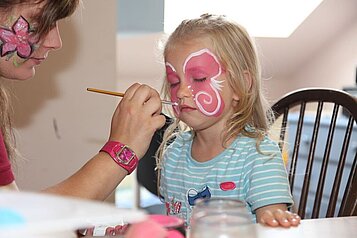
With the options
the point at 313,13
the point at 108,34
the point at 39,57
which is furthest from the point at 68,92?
the point at 313,13

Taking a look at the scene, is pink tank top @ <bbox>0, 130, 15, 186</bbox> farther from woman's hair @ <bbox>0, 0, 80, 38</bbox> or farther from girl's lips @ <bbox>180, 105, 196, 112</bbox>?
girl's lips @ <bbox>180, 105, 196, 112</bbox>

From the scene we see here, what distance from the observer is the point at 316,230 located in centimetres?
91

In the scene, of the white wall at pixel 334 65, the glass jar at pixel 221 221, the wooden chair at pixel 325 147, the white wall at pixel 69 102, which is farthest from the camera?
the white wall at pixel 334 65

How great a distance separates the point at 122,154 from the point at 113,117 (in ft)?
0.35

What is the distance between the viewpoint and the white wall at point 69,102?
2115 millimetres

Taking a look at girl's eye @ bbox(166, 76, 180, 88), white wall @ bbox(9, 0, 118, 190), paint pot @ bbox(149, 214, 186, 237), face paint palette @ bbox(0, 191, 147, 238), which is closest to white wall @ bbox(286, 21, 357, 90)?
white wall @ bbox(9, 0, 118, 190)

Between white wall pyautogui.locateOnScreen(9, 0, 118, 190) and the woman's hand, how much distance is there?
1011mm

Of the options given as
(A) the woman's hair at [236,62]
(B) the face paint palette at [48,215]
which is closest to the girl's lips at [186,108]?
(A) the woman's hair at [236,62]

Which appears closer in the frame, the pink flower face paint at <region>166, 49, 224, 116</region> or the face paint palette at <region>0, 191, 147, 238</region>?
the face paint palette at <region>0, 191, 147, 238</region>

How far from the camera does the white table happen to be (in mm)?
877

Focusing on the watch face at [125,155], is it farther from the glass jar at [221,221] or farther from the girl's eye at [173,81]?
the glass jar at [221,221]

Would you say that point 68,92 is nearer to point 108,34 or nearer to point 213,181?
point 108,34

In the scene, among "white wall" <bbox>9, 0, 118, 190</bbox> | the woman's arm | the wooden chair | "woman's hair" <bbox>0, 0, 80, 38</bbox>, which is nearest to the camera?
the woman's arm

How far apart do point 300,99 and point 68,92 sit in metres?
0.96
